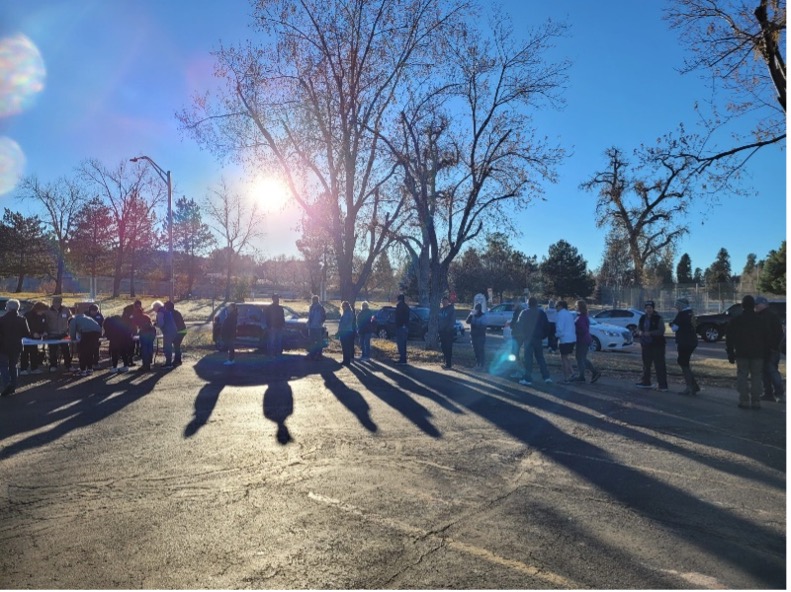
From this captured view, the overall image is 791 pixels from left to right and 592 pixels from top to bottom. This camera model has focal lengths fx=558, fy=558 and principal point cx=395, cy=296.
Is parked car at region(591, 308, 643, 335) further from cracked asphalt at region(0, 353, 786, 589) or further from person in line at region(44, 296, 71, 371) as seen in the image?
person in line at region(44, 296, 71, 371)

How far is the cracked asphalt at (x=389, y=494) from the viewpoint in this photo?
366 cm

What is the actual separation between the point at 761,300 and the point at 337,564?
28.1ft

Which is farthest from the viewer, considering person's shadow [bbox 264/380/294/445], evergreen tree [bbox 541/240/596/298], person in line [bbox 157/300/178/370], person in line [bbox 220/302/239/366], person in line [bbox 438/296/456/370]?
evergreen tree [bbox 541/240/596/298]

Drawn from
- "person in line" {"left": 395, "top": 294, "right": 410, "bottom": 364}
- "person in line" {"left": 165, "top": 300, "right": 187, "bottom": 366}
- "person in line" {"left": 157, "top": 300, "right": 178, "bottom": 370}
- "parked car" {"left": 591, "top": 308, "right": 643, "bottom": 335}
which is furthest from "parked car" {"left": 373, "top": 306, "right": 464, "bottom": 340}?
"person in line" {"left": 157, "top": 300, "right": 178, "bottom": 370}

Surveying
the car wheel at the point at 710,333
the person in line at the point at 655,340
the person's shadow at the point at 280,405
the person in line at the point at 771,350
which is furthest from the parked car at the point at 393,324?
the person in line at the point at 771,350

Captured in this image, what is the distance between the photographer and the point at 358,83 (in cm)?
1977

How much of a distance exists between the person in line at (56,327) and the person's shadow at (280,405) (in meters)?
5.55

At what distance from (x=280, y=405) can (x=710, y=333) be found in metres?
22.9

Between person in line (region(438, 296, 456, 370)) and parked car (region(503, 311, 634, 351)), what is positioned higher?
person in line (region(438, 296, 456, 370))

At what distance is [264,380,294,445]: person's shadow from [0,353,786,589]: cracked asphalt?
0.07m

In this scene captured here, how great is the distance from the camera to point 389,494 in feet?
16.6

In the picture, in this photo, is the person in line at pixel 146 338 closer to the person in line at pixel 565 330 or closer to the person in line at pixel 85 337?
the person in line at pixel 85 337

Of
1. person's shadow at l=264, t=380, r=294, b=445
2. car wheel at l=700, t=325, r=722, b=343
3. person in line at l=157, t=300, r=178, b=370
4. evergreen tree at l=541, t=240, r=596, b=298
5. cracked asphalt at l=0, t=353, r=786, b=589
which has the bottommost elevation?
cracked asphalt at l=0, t=353, r=786, b=589

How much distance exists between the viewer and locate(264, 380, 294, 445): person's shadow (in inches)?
289
